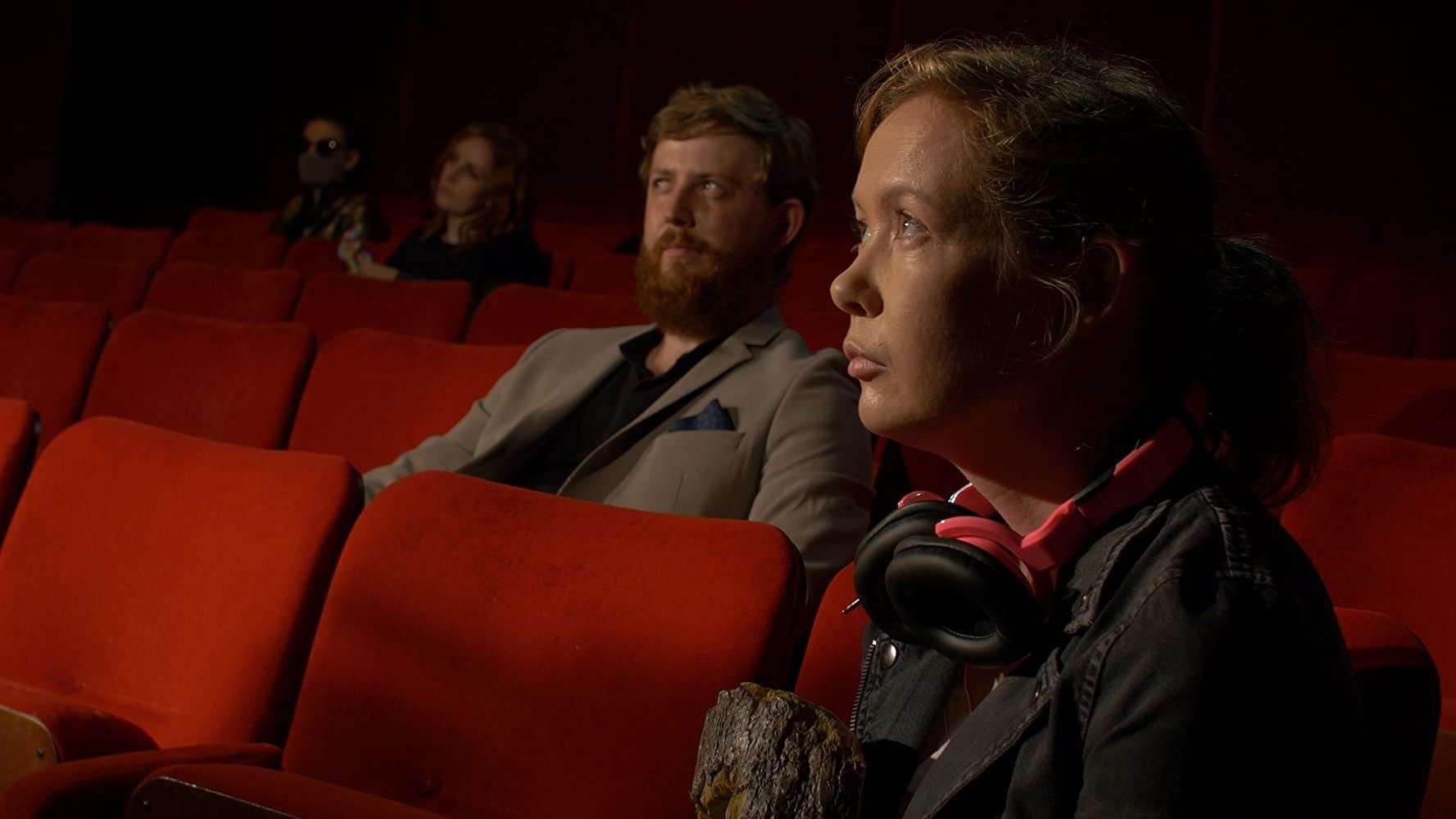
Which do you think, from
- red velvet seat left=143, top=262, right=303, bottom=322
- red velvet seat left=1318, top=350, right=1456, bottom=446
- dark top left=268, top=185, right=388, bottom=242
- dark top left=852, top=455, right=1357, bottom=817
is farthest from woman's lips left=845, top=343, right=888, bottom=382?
dark top left=268, top=185, right=388, bottom=242

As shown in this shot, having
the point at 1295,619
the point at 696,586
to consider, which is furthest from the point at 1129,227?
the point at 696,586

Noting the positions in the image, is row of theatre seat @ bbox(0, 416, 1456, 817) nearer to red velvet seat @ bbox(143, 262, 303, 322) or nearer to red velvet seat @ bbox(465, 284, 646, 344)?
red velvet seat @ bbox(465, 284, 646, 344)

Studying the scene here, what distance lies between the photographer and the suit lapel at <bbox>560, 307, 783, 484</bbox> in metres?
1.26

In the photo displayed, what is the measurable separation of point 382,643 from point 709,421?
47cm

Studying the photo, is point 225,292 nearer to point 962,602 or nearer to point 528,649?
point 528,649

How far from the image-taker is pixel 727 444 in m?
1.21

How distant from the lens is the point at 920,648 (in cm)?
66

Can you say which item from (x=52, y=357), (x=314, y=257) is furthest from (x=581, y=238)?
(x=52, y=357)

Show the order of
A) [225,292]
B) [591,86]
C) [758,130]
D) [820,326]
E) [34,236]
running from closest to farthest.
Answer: [758,130] → [820,326] → [225,292] → [34,236] → [591,86]

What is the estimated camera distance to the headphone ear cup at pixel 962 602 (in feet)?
1.71

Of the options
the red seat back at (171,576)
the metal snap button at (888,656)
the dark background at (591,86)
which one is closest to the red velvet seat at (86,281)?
the dark background at (591,86)

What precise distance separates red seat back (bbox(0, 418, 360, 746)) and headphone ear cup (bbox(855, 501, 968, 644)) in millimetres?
439

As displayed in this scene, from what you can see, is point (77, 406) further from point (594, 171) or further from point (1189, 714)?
point (594, 171)

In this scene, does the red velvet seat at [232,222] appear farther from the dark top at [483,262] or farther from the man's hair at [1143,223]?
the man's hair at [1143,223]
